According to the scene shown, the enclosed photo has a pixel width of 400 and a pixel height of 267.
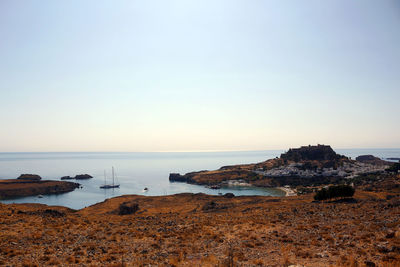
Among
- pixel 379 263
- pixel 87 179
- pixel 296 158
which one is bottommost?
pixel 87 179

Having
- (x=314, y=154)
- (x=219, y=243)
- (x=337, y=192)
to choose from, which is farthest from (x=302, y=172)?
(x=219, y=243)

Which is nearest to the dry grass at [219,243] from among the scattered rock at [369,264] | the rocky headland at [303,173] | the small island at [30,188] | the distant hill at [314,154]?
the scattered rock at [369,264]

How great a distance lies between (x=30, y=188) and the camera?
99812mm

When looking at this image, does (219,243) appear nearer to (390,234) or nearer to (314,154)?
(390,234)

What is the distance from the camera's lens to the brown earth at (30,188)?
93688mm

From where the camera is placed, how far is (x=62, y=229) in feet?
64.0

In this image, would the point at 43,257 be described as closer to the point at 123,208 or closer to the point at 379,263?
the point at 379,263

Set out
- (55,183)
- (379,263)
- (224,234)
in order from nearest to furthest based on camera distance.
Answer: (379,263), (224,234), (55,183)

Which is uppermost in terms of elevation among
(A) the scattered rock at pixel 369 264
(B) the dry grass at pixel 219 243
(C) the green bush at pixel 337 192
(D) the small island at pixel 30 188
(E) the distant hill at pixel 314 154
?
(A) the scattered rock at pixel 369 264

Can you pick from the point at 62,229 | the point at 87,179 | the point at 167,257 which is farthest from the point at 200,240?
the point at 87,179

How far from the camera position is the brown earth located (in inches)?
A: 3688

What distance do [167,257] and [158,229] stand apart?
25.0ft

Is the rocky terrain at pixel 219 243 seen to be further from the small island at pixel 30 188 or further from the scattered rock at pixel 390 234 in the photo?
the small island at pixel 30 188

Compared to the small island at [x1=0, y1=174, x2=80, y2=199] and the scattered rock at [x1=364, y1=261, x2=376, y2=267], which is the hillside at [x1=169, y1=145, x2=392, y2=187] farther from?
the scattered rock at [x1=364, y1=261, x2=376, y2=267]
